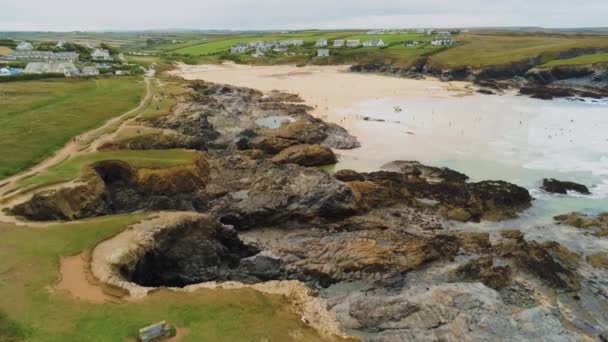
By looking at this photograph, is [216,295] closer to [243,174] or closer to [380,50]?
[243,174]

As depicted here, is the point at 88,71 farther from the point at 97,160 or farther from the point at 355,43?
the point at 355,43

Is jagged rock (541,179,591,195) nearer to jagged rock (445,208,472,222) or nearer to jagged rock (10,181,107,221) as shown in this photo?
jagged rock (445,208,472,222)

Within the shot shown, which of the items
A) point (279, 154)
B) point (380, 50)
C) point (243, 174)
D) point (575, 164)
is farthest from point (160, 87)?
point (380, 50)

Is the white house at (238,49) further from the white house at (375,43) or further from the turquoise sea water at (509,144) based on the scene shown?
the turquoise sea water at (509,144)

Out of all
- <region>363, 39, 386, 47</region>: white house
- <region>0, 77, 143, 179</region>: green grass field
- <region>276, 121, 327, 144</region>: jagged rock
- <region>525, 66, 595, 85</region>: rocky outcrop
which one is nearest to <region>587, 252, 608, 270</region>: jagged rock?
<region>276, 121, 327, 144</region>: jagged rock

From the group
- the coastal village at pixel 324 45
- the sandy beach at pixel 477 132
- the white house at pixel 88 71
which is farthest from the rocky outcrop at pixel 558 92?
the white house at pixel 88 71
